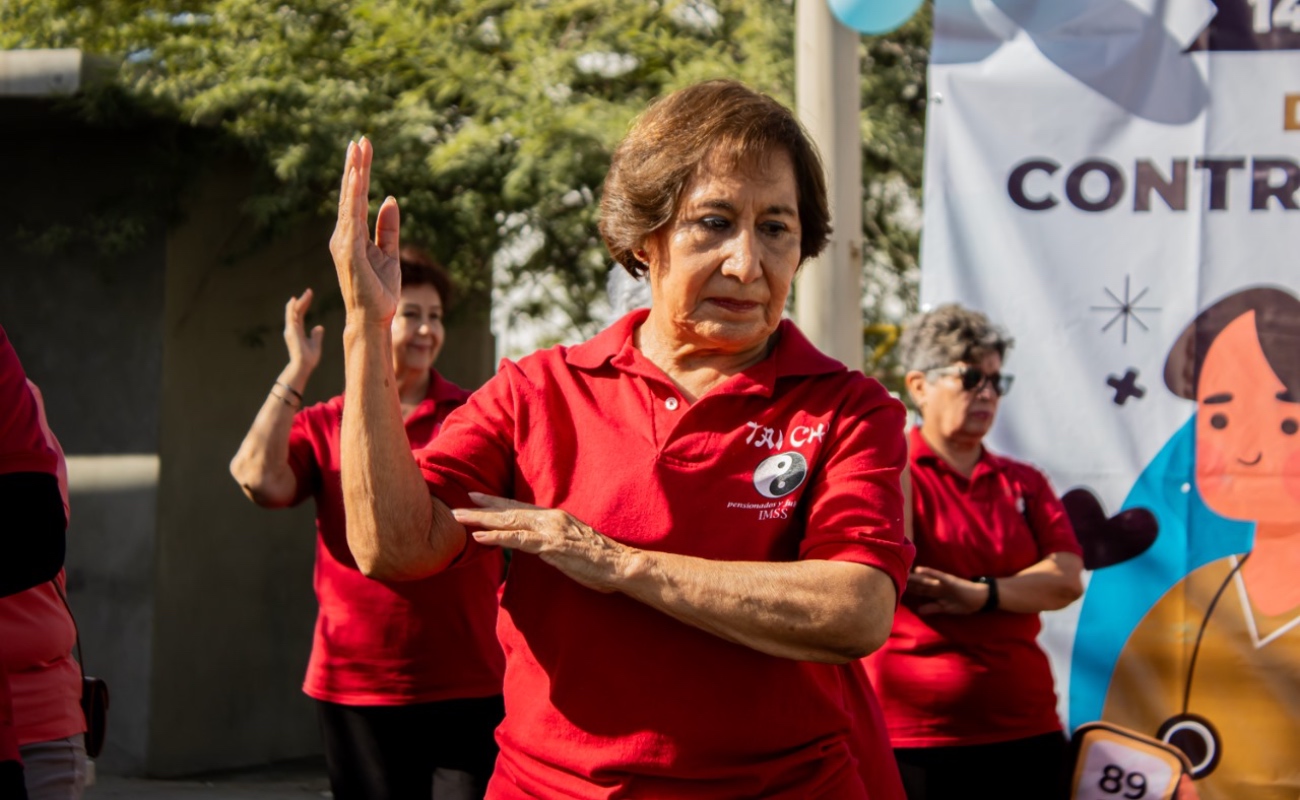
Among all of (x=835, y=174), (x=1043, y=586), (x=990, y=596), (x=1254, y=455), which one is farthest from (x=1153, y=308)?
(x=990, y=596)

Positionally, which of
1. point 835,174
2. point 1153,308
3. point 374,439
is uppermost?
point 835,174

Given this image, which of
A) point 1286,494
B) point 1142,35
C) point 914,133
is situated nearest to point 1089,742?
point 1286,494

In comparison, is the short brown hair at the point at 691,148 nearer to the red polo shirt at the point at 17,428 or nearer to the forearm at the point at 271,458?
the red polo shirt at the point at 17,428

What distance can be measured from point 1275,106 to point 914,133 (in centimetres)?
227

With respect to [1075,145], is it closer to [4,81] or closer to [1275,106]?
[1275,106]

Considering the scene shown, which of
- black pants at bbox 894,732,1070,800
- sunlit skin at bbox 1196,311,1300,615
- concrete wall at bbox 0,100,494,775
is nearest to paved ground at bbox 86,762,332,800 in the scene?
concrete wall at bbox 0,100,494,775

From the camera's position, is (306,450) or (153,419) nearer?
(306,450)

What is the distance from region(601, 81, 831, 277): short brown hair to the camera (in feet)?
7.72

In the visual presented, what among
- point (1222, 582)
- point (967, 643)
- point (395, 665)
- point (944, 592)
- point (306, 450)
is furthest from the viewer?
point (1222, 582)

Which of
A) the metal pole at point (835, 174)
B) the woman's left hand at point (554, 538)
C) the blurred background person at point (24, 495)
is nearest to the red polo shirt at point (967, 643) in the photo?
the metal pole at point (835, 174)

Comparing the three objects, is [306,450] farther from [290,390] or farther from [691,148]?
[691,148]

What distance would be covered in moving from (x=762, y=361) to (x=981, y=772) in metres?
2.04

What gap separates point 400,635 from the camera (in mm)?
4230

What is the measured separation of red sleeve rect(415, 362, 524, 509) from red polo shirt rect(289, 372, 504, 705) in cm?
180
